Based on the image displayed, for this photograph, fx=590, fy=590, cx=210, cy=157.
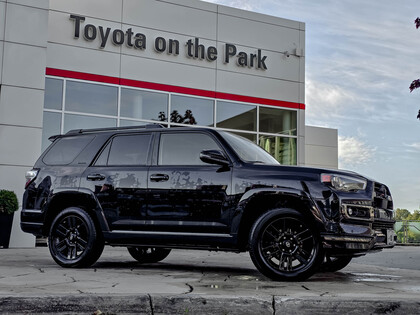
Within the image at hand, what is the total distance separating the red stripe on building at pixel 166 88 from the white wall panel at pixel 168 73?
5.1 inches

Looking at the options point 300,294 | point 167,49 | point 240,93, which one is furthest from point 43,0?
point 300,294

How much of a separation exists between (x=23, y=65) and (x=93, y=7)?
408cm

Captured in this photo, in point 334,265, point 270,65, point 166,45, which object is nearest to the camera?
point 334,265

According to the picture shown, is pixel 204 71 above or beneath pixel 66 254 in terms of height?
above

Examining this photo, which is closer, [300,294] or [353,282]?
[300,294]

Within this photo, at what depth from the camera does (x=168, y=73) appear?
18578mm

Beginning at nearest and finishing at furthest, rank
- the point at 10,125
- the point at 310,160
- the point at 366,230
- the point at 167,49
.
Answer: the point at 366,230 → the point at 10,125 → the point at 167,49 → the point at 310,160

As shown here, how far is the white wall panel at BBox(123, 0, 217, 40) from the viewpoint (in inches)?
717

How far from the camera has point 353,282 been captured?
22.1ft

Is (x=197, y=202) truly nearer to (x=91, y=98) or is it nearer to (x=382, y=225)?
(x=382, y=225)

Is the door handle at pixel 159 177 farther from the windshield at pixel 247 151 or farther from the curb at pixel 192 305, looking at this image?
the curb at pixel 192 305

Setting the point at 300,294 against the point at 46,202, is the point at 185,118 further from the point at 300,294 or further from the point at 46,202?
the point at 300,294

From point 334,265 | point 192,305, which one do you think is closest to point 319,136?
point 334,265

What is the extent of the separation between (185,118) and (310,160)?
30.1 ft
